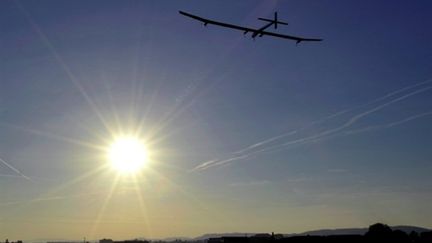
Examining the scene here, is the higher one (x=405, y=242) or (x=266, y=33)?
(x=266, y=33)

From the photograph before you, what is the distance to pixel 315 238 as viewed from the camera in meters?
A: 94.3

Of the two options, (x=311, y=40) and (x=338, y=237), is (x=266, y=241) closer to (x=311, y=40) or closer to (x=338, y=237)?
(x=338, y=237)

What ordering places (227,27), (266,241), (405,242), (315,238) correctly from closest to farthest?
(227,27), (315,238), (405,242), (266,241)

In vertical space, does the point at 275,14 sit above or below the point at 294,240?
above

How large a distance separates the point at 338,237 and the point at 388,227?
61.1ft

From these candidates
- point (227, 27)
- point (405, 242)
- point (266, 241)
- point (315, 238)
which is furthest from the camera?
point (266, 241)

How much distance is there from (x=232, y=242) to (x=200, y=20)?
209ft

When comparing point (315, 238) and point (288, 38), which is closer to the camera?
point (288, 38)

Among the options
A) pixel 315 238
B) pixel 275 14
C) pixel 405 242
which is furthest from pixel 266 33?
pixel 405 242

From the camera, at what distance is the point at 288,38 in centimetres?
6731

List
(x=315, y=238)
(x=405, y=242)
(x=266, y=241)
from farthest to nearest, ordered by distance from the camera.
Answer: (x=266, y=241)
(x=405, y=242)
(x=315, y=238)

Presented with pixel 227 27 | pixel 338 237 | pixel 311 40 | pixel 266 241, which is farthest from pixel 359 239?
pixel 227 27

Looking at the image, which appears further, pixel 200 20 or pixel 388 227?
pixel 388 227

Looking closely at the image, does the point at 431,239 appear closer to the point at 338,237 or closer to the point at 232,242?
the point at 338,237
